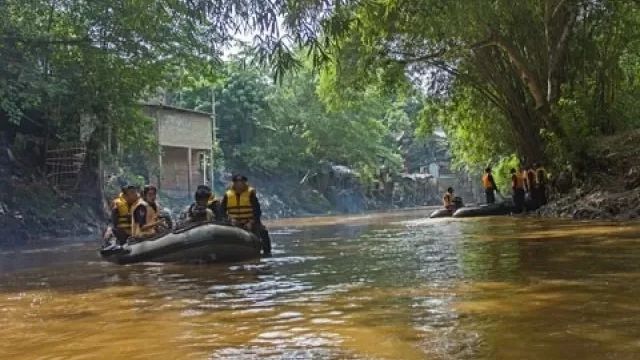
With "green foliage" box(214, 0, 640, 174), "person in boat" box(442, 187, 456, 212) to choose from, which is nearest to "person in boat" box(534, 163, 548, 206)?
"green foliage" box(214, 0, 640, 174)

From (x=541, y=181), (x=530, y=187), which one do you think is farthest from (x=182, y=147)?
(x=541, y=181)

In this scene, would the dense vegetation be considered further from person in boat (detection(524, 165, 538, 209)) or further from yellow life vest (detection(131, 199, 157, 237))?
yellow life vest (detection(131, 199, 157, 237))

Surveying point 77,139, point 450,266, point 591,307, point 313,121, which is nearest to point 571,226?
point 450,266

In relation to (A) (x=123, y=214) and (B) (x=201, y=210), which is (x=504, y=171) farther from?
(A) (x=123, y=214)

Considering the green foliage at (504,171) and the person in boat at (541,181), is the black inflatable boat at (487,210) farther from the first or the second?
the green foliage at (504,171)

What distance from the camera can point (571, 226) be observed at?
14.8m

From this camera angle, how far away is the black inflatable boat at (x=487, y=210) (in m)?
22.5

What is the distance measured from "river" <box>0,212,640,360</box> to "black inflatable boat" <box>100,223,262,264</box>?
0.76 ft

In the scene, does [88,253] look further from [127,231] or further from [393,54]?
[393,54]

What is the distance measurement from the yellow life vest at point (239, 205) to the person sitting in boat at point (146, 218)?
118 cm

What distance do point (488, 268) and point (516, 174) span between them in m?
14.6

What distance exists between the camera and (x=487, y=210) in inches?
891

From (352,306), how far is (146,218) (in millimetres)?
7001

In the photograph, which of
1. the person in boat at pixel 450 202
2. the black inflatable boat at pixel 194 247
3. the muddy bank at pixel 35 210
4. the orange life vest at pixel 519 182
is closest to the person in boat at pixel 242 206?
the black inflatable boat at pixel 194 247
